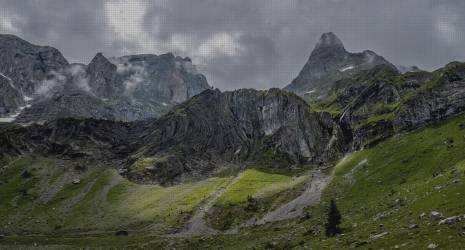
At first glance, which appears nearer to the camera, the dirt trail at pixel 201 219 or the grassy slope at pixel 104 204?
the dirt trail at pixel 201 219

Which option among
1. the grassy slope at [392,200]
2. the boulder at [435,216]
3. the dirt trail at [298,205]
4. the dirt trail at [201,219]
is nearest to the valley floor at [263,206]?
the boulder at [435,216]

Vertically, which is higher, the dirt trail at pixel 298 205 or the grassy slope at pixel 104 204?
the grassy slope at pixel 104 204

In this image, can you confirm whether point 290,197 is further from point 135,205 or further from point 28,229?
point 28,229

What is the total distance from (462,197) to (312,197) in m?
72.0

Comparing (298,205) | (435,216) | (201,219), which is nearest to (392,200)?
(435,216)

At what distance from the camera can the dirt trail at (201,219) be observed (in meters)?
121

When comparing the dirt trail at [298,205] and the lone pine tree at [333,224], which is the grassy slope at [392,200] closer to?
the lone pine tree at [333,224]

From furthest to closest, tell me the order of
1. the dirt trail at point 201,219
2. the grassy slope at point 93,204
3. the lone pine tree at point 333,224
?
1. the grassy slope at point 93,204
2. the dirt trail at point 201,219
3. the lone pine tree at point 333,224

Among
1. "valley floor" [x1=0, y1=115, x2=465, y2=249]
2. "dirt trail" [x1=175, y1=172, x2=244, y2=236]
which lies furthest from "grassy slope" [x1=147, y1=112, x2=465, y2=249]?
"dirt trail" [x1=175, y1=172, x2=244, y2=236]

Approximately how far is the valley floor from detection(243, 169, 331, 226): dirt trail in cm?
94

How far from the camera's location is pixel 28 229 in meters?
141

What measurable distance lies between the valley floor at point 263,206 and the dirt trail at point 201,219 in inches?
28.0

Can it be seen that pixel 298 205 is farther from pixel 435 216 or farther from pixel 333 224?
pixel 435 216

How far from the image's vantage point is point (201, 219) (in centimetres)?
13275
